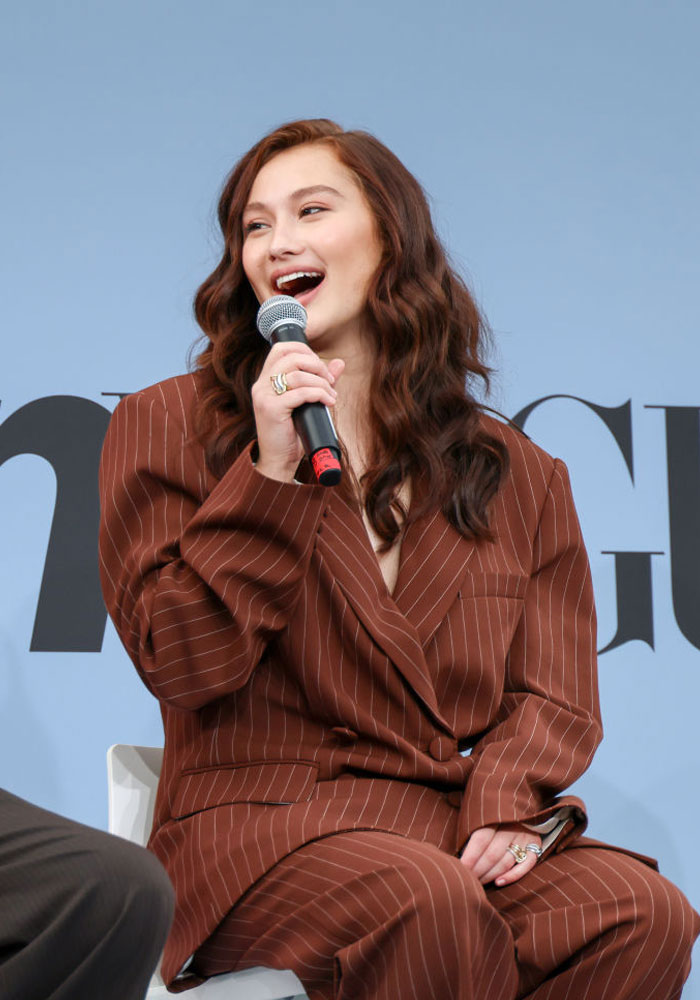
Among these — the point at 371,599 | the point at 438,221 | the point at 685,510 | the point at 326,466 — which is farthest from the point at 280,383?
the point at 685,510

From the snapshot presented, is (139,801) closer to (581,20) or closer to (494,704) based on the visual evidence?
(494,704)

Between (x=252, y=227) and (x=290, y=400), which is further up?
(x=252, y=227)

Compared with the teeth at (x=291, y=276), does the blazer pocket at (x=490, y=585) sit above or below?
below

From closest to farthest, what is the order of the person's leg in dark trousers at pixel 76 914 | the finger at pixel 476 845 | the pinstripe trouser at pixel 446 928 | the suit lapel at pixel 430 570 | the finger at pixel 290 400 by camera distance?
the person's leg in dark trousers at pixel 76 914, the pinstripe trouser at pixel 446 928, the finger at pixel 290 400, the finger at pixel 476 845, the suit lapel at pixel 430 570

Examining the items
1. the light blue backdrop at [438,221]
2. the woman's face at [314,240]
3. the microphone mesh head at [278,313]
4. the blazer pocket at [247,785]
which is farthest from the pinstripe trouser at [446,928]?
the light blue backdrop at [438,221]

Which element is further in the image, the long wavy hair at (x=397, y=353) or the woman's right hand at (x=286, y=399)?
the long wavy hair at (x=397, y=353)

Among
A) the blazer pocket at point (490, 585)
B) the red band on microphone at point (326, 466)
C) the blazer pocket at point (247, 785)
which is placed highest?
the red band on microphone at point (326, 466)

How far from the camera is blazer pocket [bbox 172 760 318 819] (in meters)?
1.50

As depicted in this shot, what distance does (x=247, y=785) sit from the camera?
1.52 meters

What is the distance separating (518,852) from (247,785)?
33cm

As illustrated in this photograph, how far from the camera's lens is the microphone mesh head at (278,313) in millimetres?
1526

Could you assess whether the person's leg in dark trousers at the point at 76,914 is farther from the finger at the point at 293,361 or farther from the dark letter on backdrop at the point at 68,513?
the dark letter on backdrop at the point at 68,513

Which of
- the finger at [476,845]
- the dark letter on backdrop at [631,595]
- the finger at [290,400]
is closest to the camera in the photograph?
the finger at [290,400]

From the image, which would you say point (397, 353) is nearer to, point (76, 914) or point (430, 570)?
point (430, 570)
